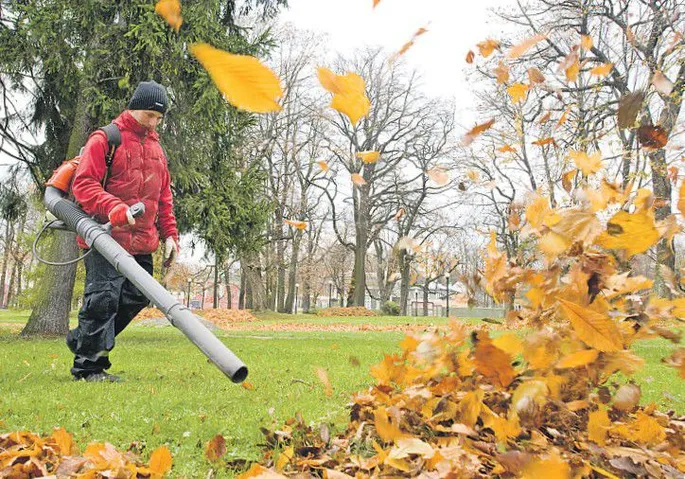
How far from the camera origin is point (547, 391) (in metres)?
2.03

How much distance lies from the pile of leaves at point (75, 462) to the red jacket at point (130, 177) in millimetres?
1674

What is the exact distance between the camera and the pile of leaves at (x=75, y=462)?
1767 mm

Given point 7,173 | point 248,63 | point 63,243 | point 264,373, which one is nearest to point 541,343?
point 248,63

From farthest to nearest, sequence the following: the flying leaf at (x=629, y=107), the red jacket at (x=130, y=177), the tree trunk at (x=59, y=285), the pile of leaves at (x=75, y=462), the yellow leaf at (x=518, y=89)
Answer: the tree trunk at (x=59, y=285) < the red jacket at (x=130, y=177) < the yellow leaf at (x=518, y=89) < the flying leaf at (x=629, y=107) < the pile of leaves at (x=75, y=462)

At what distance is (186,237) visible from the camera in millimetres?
10680

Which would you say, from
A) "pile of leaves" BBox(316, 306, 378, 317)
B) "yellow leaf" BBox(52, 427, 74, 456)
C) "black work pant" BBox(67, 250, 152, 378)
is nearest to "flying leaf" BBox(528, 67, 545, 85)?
"black work pant" BBox(67, 250, 152, 378)

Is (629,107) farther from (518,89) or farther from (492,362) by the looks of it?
(492,362)

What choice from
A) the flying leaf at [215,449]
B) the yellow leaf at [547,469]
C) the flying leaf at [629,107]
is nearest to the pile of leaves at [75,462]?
the flying leaf at [215,449]

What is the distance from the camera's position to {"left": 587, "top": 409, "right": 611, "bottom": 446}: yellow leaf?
203 cm

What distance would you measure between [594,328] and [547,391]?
284mm

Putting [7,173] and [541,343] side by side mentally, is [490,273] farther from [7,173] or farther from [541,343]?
[7,173]

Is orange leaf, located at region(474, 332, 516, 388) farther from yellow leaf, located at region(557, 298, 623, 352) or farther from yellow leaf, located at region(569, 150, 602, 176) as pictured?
yellow leaf, located at region(569, 150, 602, 176)

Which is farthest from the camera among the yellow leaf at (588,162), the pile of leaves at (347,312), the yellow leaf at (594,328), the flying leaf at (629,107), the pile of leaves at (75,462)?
the pile of leaves at (347,312)

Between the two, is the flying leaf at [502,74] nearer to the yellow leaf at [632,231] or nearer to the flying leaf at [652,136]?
the flying leaf at [652,136]
